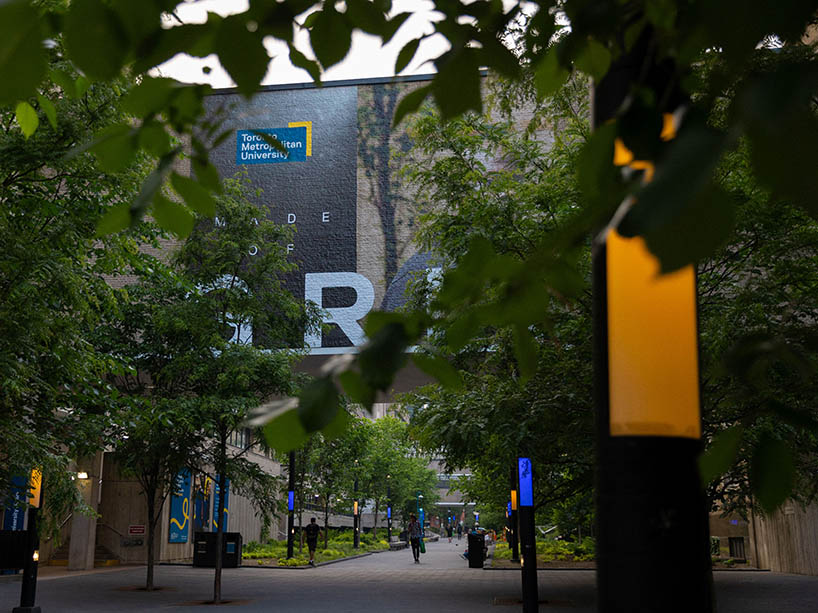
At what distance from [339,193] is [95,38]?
36.1 meters

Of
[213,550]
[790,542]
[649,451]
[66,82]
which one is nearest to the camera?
[649,451]

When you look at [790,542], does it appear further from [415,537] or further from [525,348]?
[525,348]

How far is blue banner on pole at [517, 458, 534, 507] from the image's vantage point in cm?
1118

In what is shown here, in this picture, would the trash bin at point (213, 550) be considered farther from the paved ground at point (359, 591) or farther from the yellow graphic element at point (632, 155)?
the yellow graphic element at point (632, 155)

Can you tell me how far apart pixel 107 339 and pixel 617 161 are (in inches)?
775

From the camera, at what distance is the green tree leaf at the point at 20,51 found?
1184 millimetres

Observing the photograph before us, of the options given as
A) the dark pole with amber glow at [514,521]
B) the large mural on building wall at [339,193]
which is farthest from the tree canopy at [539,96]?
the large mural on building wall at [339,193]

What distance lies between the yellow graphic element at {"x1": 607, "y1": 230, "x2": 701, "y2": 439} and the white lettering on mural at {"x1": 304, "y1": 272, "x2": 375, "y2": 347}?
32.8m

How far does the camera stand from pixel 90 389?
11930mm

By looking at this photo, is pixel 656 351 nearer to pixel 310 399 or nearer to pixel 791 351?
pixel 791 351

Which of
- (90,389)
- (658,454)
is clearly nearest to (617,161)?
(658,454)

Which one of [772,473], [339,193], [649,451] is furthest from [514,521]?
[772,473]

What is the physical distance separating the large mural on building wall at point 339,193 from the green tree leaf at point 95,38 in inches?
1308

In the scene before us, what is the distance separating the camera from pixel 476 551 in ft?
108
